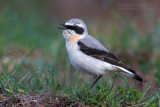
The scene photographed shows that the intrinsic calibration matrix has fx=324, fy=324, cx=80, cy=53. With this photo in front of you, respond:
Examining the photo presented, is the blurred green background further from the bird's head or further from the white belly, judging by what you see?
the white belly

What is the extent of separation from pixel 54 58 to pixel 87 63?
2823 millimetres

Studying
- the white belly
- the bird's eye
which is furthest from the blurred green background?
the white belly

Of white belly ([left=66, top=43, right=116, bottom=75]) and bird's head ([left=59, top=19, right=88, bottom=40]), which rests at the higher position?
bird's head ([left=59, top=19, right=88, bottom=40])

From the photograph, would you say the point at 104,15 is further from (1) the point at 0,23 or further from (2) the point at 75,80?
(2) the point at 75,80

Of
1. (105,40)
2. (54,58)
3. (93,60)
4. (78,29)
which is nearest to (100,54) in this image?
(93,60)

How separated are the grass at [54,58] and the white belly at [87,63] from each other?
0.75ft

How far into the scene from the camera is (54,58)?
8.33 m

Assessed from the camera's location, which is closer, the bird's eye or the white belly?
the white belly

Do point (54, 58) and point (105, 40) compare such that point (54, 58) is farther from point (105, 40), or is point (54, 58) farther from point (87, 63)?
point (87, 63)

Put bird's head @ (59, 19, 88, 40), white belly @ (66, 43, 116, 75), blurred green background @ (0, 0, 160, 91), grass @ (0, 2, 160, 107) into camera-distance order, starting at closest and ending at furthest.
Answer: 1. grass @ (0, 2, 160, 107)
2. white belly @ (66, 43, 116, 75)
3. bird's head @ (59, 19, 88, 40)
4. blurred green background @ (0, 0, 160, 91)

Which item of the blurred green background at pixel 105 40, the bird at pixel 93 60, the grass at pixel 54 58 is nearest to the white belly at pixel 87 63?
the bird at pixel 93 60

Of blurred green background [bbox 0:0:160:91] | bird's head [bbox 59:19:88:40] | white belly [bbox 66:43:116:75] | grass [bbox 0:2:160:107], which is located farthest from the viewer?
blurred green background [bbox 0:0:160:91]

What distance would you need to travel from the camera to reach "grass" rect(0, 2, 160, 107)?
478 centimetres

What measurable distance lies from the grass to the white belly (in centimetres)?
23
